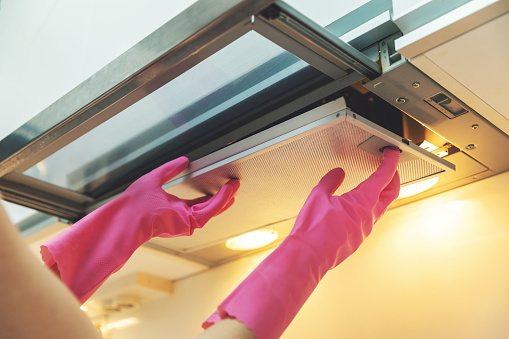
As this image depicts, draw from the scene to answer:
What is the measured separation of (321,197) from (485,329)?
0.47 metres

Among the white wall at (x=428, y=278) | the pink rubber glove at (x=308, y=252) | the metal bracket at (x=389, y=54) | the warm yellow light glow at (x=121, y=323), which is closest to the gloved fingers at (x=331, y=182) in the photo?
the pink rubber glove at (x=308, y=252)

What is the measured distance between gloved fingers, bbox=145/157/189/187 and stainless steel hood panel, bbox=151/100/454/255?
1.0 inches

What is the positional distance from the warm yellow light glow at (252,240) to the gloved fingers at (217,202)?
0.35 meters

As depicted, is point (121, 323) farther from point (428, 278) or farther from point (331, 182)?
point (331, 182)

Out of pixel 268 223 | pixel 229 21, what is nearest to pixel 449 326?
pixel 268 223

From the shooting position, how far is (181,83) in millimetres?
794

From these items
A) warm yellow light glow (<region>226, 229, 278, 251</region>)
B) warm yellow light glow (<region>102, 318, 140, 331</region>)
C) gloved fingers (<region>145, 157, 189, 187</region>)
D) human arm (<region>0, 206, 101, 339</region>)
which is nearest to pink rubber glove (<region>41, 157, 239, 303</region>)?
gloved fingers (<region>145, 157, 189, 187</region>)

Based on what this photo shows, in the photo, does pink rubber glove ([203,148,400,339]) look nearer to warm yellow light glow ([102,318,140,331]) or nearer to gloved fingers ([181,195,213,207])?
gloved fingers ([181,195,213,207])

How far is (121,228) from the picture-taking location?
818 mm

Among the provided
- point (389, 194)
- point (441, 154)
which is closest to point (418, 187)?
point (441, 154)

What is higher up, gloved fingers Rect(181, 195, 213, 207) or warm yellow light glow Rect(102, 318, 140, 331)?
gloved fingers Rect(181, 195, 213, 207)

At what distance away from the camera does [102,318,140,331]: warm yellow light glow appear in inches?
66.2

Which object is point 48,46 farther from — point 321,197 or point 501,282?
point 501,282

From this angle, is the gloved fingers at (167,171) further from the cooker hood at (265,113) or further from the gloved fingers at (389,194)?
the gloved fingers at (389,194)
